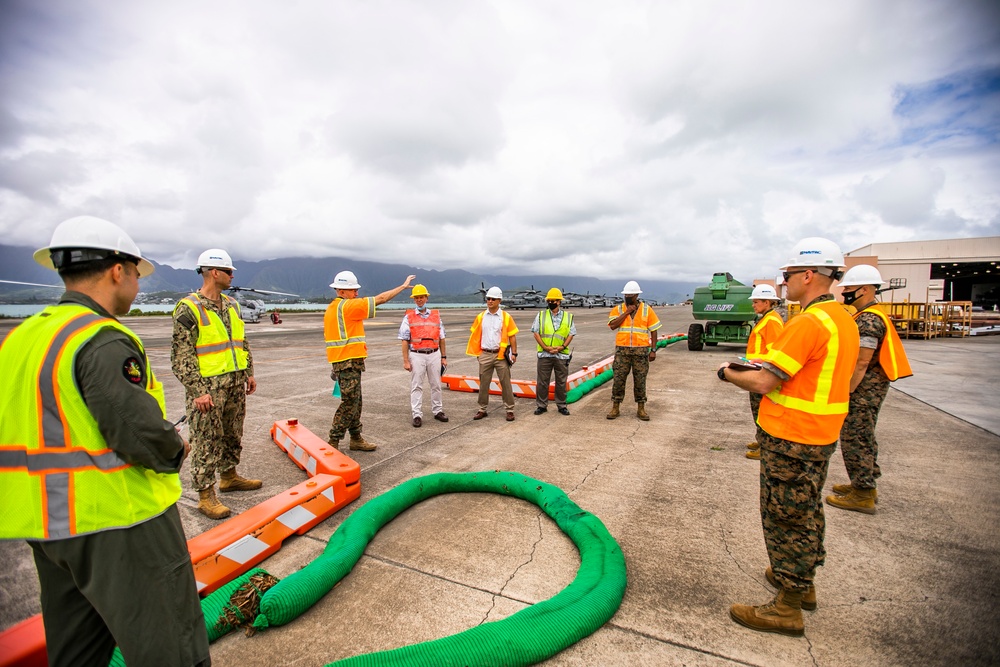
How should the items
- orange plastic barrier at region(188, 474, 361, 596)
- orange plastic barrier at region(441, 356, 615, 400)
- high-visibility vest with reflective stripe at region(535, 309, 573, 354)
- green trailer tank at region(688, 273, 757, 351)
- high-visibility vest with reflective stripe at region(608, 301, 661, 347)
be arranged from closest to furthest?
orange plastic barrier at region(188, 474, 361, 596) → high-visibility vest with reflective stripe at region(608, 301, 661, 347) → high-visibility vest with reflective stripe at region(535, 309, 573, 354) → orange plastic barrier at region(441, 356, 615, 400) → green trailer tank at region(688, 273, 757, 351)

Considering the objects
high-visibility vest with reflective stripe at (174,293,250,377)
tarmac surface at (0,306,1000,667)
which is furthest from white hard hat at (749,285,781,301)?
high-visibility vest with reflective stripe at (174,293,250,377)

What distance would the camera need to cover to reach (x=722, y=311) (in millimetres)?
13461

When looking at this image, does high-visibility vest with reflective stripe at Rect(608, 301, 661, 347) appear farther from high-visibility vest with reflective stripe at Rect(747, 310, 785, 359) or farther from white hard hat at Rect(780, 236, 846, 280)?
white hard hat at Rect(780, 236, 846, 280)

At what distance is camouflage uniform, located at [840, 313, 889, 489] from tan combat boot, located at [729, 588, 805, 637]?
1.96 meters

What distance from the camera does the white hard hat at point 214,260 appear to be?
388cm

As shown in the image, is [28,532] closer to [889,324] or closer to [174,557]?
[174,557]

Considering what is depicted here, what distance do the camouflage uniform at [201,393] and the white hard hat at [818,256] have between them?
4275 mm

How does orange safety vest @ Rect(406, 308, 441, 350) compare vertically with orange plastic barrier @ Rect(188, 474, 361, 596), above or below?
above

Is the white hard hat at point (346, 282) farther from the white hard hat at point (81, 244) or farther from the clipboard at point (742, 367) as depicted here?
the clipboard at point (742, 367)

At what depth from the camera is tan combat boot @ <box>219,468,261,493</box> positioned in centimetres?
425

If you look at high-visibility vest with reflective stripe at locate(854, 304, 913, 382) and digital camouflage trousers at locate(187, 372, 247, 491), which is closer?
digital camouflage trousers at locate(187, 372, 247, 491)

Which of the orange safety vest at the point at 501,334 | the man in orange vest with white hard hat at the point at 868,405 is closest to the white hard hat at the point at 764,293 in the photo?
the man in orange vest with white hard hat at the point at 868,405

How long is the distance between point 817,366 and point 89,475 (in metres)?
3.21

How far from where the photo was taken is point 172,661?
1636mm
